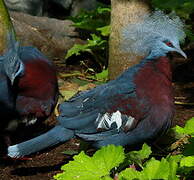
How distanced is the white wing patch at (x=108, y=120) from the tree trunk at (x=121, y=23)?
1.43 m

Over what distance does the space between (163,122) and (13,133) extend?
1.42 m

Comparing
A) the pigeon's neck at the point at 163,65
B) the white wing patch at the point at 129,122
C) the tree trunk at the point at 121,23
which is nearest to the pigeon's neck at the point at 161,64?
the pigeon's neck at the point at 163,65

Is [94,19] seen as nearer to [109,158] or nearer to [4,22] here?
[4,22]

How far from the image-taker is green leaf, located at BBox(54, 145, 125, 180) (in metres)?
2.97


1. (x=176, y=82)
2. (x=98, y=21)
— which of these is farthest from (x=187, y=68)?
(x=98, y=21)

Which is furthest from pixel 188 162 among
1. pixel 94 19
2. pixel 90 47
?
pixel 94 19

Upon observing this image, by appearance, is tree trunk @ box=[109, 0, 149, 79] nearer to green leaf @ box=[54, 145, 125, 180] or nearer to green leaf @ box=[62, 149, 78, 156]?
green leaf @ box=[62, 149, 78, 156]

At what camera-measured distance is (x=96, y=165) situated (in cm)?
301

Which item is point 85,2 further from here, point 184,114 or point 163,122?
point 163,122

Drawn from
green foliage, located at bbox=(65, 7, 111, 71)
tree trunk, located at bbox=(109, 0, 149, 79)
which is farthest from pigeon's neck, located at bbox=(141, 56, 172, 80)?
green foliage, located at bbox=(65, 7, 111, 71)

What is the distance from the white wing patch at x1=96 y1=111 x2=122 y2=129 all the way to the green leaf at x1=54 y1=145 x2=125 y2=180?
0.70 meters

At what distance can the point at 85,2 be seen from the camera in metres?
10.3

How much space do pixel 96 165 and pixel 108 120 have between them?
0.76 meters

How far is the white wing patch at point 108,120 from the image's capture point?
12.2ft
